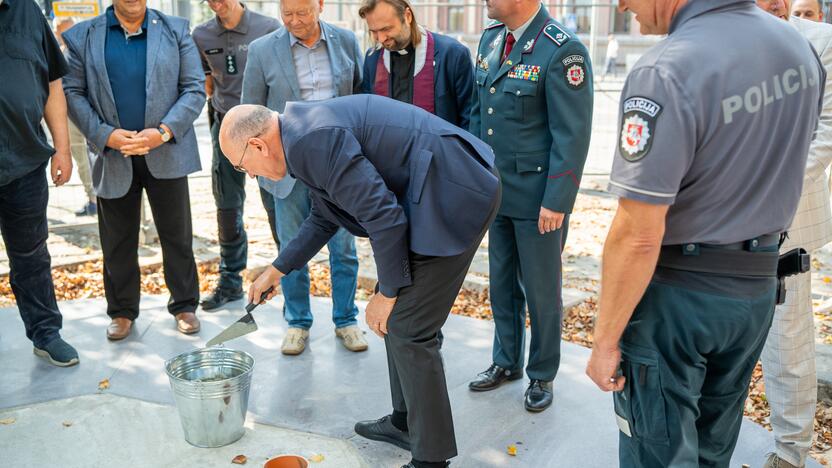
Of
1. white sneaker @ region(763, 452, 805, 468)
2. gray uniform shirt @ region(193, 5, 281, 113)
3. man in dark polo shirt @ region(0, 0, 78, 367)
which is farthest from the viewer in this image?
gray uniform shirt @ region(193, 5, 281, 113)

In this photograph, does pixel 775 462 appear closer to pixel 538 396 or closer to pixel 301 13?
pixel 538 396

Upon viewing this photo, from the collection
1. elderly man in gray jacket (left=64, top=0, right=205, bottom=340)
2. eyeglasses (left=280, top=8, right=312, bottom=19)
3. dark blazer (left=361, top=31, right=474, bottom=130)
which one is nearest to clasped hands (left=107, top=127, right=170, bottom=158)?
elderly man in gray jacket (left=64, top=0, right=205, bottom=340)

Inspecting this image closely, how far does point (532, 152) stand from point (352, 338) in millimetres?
1535

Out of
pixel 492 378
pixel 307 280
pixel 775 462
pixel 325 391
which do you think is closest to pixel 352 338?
pixel 307 280

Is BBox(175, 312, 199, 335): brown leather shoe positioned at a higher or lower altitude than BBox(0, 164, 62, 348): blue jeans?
lower

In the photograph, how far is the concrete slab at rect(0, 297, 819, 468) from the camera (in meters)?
3.18

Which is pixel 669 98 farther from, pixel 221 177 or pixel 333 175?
pixel 221 177

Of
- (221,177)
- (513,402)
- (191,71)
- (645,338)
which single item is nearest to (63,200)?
(221,177)

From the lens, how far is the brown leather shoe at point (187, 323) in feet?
14.4

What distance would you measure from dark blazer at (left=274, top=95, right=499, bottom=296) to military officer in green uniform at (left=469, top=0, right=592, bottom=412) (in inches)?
27.1

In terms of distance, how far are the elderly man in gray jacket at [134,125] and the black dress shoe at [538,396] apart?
2.02 meters

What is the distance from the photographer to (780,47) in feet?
6.01

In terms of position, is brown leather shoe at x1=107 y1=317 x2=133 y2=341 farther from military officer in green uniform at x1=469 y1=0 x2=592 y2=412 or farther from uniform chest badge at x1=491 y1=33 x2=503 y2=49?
uniform chest badge at x1=491 y1=33 x2=503 y2=49

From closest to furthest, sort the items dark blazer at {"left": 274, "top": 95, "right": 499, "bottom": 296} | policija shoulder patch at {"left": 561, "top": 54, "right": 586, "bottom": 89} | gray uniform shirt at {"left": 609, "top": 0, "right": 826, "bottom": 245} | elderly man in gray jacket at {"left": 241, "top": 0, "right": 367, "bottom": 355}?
gray uniform shirt at {"left": 609, "top": 0, "right": 826, "bottom": 245}
dark blazer at {"left": 274, "top": 95, "right": 499, "bottom": 296}
policija shoulder patch at {"left": 561, "top": 54, "right": 586, "bottom": 89}
elderly man in gray jacket at {"left": 241, "top": 0, "right": 367, "bottom": 355}
